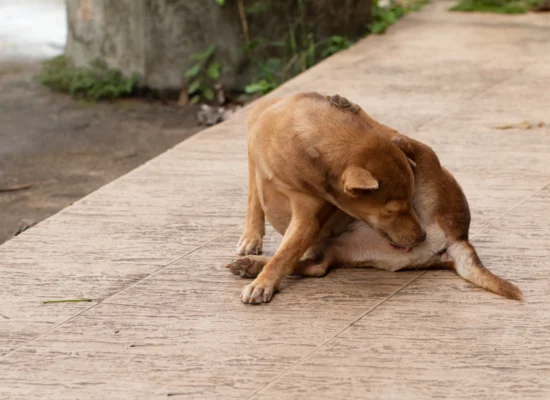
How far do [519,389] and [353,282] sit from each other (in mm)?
1102

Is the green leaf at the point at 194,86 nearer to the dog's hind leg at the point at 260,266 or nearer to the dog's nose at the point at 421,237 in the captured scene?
the dog's hind leg at the point at 260,266

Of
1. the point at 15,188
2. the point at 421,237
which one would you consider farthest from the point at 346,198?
the point at 15,188

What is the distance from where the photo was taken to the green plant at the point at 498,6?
11.0 m

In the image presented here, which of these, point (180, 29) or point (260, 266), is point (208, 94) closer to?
point (180, 29)

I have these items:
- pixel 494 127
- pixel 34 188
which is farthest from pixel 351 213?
pixel 34 188

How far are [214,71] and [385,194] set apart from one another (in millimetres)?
5692

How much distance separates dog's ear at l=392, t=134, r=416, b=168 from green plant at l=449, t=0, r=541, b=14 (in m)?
7.38

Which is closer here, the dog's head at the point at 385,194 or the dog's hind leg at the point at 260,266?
the dog's head at the point at 385,194

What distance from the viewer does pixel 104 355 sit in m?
3.65

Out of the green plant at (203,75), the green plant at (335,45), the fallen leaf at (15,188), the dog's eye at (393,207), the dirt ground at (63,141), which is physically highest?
the dog's eye at (393,207)

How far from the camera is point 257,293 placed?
13.3ft

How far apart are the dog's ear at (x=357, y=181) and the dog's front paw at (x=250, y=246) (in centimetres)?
83

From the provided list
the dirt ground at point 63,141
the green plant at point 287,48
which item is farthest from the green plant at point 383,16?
the dirt ground at point 63,141

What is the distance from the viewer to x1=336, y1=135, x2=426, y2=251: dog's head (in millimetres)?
3875
